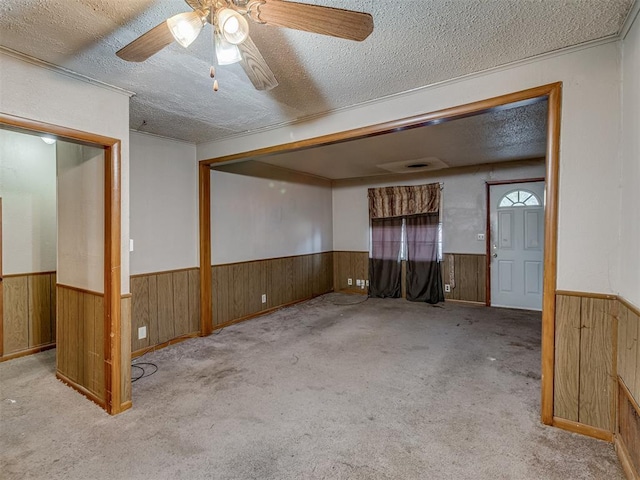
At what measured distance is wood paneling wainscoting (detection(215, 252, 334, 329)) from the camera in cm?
428

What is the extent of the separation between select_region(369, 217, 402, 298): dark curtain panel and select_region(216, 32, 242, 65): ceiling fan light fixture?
192 inches

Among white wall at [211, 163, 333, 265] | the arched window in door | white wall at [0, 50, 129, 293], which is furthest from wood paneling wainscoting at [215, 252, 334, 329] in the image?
the arched window in door

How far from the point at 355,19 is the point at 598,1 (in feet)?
4.08

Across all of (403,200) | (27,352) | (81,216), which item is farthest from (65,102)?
(403,200)

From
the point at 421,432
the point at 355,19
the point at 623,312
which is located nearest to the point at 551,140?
the point at 623,312

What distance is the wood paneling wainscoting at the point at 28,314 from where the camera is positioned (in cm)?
330

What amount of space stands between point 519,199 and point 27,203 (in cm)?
635

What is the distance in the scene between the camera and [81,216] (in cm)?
255

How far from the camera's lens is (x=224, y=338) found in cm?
382

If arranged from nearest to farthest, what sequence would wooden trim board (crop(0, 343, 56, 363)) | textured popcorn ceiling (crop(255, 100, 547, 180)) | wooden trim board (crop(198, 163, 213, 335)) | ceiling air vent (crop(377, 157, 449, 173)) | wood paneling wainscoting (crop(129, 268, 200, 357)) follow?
textured popcorn ceiling (crop(255, 100, 547, 180)) → wooden trim board (crop(0, 343, 56, 363)) → wood paneling wainscoting (crop(129, 268, 200, 357)) → wooden trim board (crop(198, 163, 213, 335)) → ceiling air vent (crop(377, 157, 449, 173))

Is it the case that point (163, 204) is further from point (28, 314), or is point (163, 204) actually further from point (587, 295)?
point (587, 295)

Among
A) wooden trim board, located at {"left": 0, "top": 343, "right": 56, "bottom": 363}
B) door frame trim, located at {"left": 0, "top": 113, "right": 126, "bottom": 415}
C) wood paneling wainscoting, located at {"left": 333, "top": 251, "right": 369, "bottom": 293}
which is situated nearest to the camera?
door frame trim, located at {"left": 0, "top": 113, "right": 126, "bottom": 415}

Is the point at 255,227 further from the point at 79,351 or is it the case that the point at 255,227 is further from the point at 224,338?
the point at 79,351

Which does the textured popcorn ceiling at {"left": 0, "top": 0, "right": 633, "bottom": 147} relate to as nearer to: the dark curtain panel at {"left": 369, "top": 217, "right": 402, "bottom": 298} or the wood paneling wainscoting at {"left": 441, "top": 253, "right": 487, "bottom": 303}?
the dark curtain panel at {"left": 369, "top": 217, "right": 402, "bottom": 298}
